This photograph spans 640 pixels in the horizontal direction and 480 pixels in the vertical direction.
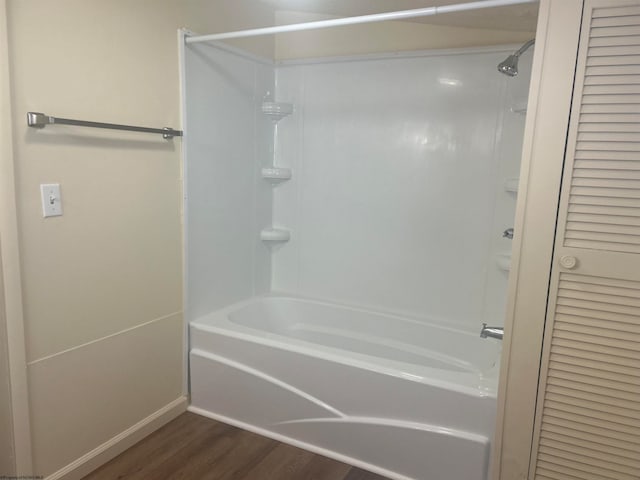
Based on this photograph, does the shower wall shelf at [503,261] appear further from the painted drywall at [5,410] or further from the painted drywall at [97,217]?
the painted drywall at [5,410]

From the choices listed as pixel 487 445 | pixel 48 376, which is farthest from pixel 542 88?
pixel 48 376

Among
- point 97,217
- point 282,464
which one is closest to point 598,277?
point 282,464

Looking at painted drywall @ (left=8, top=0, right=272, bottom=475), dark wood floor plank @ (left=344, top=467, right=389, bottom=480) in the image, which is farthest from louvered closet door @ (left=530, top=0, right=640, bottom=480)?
painted drywall @ (left=8, top=0, right=272, bottom=475)

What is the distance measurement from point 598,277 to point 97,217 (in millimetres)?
1854

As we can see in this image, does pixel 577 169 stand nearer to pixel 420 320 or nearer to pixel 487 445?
pixel 487 445

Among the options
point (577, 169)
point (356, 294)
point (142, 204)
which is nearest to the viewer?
point (577, 169)

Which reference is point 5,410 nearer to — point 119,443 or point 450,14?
point 119,443

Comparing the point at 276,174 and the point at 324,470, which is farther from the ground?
the point at 276,174

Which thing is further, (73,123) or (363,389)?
(363,389)

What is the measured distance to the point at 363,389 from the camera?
202cm

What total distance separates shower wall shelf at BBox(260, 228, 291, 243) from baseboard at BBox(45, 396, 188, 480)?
42.2 inches

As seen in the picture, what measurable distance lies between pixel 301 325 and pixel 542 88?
204 centimetres

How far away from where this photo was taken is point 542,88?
1428 mm

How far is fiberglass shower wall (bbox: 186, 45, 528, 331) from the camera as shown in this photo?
2395 millimetres
